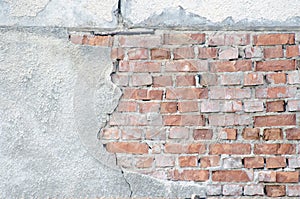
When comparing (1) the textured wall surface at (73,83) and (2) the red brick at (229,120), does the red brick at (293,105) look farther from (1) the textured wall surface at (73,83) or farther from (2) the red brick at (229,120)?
(1) the textured wall surface at (73,83)

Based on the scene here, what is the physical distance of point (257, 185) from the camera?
2238 millimetres

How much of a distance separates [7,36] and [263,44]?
1383 millimetres

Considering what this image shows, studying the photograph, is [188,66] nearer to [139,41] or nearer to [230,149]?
[139,41]

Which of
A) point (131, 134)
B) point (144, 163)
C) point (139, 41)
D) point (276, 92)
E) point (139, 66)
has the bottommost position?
point (144, 163)

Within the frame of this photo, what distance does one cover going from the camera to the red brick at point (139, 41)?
2.29 metres

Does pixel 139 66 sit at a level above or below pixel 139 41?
below

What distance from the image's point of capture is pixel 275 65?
2262mm

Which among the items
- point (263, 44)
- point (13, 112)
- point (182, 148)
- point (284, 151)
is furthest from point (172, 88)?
point (13, 112)

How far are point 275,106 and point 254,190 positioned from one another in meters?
0.46

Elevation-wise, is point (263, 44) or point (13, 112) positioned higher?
point (263, 44)

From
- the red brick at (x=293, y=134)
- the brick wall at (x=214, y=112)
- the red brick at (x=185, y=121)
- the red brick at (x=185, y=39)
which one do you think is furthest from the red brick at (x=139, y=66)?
the red brick at (x=293, y=134)

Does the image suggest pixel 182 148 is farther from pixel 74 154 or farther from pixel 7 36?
pixel 7 36

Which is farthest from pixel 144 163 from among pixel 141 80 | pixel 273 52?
pixel 273 52

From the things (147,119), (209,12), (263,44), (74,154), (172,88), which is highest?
(209,12)
